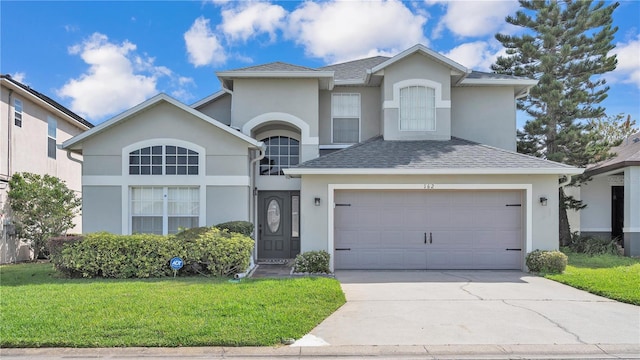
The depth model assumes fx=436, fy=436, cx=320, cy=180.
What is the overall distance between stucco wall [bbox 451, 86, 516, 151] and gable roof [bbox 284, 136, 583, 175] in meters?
2.30

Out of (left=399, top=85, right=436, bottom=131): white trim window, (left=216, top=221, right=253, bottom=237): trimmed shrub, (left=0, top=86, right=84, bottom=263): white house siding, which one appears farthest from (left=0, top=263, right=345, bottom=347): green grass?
(left=399, top=85, right=436, bottom=131): white trim window

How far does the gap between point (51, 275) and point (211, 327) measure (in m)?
7.03

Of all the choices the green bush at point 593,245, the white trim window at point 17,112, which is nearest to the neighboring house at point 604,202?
the green bush at point 593,245

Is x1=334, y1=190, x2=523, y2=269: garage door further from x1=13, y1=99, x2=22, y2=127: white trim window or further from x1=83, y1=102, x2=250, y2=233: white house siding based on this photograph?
x1=13, y1=99, x2=22, y2=127: white trim window

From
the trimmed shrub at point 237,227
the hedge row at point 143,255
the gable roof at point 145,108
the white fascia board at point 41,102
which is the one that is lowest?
the hedge row at point 143,255

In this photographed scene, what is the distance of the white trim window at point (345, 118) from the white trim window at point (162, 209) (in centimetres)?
532

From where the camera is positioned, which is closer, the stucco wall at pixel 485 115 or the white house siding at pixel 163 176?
the white house siding at pixel 163 176

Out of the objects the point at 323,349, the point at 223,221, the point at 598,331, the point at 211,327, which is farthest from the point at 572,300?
the point at 223,221

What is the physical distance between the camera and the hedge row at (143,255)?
34.3 ft

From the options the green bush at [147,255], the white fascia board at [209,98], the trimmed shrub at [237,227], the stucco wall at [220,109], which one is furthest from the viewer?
the stucco wall at [220,109]

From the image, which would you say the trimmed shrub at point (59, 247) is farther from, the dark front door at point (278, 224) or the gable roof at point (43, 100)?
the gable roof at point (43, 100)

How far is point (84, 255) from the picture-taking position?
1043 centimetres

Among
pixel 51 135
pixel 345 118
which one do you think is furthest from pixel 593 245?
pixel 51 135

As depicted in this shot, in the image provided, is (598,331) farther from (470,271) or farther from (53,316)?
(53,316)
